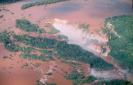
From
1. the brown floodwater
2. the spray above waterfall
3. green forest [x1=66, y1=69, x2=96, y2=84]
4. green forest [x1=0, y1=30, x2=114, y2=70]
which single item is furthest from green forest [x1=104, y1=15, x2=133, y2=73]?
green forest [x1=66, y1=69, x2=96, y2=84]


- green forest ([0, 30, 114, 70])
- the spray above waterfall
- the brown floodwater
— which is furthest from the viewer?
the spray above waterfall

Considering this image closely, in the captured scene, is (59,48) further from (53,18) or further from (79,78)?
(53,18)

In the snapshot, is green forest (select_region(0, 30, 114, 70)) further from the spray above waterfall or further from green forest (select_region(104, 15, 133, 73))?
green forest (select_region(104, 15, 133, 73))

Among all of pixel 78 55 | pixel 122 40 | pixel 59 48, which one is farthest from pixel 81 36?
pixel 122 40

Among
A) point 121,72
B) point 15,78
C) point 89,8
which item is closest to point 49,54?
point 15,78

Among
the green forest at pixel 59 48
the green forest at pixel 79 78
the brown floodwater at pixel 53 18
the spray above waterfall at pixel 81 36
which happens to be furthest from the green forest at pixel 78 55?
the green forest at pixel 79 78

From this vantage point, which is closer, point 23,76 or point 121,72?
point 23,76

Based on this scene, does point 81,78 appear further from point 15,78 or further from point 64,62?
point 15,78

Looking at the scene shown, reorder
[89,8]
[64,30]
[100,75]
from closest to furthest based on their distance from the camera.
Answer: [100,75] → [64,30] → [89,8]
